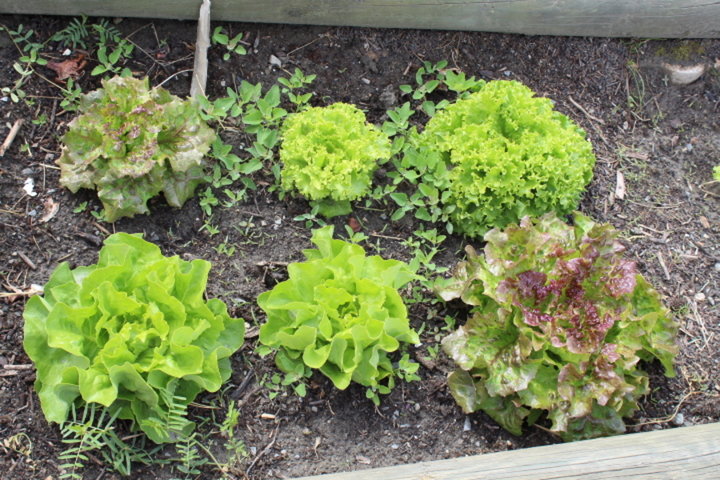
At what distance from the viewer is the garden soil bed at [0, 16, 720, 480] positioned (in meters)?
3.41

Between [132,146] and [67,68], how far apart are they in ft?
2.71

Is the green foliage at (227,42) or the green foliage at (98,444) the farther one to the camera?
the green foliage at (227,42)

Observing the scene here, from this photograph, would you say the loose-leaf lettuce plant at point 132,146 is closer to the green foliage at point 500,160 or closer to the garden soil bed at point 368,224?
the garden soil bed at point 368,224

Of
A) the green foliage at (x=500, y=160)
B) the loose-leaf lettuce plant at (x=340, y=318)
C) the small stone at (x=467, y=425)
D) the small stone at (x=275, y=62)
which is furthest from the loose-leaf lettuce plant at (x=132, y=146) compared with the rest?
the small stone at (x=467, y=425)

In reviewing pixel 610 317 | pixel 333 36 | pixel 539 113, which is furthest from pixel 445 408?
pixel 333 36

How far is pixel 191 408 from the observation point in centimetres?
340

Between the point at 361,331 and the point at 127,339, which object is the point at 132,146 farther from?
the point at 361,331

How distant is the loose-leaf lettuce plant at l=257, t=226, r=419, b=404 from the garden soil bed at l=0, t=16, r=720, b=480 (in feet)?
Result: 0.60

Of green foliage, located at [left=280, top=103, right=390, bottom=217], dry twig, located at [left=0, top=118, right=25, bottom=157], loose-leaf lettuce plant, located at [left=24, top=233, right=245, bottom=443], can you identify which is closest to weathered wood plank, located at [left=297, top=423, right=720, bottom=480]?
loose-leaf lettuce plant, located at [left=24, top=233, right=245, bottom=443]

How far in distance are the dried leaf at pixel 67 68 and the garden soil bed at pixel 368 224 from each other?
0.30 ft

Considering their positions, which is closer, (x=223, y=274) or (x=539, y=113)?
(x=223, y=274)

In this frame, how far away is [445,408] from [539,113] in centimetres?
165

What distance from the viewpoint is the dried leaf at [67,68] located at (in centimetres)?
413

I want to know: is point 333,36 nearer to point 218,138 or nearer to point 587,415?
point 218,138
